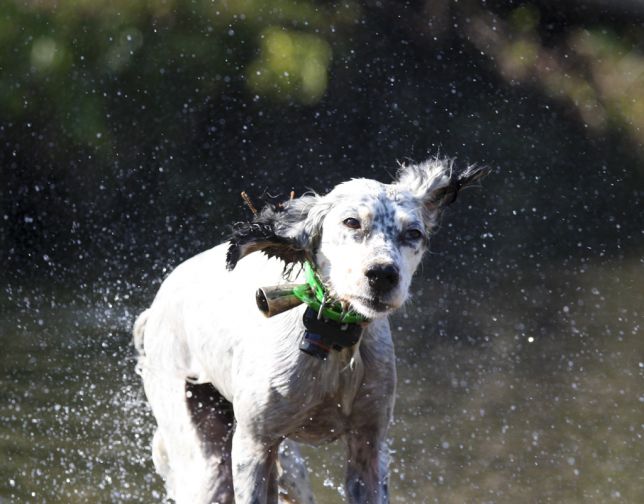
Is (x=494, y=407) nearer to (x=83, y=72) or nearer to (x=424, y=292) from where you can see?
(x=424, y=292)

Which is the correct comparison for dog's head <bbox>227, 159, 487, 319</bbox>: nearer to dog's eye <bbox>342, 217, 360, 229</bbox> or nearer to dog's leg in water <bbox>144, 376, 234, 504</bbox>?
dog's eye <bbox>342, 217, 360, 229</bbox>

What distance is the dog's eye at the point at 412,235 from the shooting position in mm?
4090

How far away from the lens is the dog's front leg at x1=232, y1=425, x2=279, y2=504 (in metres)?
4.25

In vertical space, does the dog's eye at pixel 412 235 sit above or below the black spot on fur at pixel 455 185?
below

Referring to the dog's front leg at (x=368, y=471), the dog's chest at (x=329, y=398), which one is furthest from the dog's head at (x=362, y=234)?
the dog's front leg at (x=368, y=471)

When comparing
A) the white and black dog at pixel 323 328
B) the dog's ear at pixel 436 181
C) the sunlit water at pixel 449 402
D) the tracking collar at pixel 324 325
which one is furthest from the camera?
the sunlit water at pixel 449 402

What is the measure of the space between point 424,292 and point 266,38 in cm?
481

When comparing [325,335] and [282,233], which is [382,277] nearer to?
[325,335]

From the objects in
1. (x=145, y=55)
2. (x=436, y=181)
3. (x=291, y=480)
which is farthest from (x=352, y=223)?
(x=145, y=55)

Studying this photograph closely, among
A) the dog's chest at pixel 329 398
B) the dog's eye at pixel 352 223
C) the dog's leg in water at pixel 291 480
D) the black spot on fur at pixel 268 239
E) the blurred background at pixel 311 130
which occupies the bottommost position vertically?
the dog's chest at pixel 329 398

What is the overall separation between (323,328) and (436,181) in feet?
2.37

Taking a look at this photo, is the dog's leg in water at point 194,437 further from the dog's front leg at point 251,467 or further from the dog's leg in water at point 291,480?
the dog's front leg at point 251,467

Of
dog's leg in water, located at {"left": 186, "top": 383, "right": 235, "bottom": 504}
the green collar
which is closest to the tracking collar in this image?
the green collar

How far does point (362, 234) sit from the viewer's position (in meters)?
4.03
